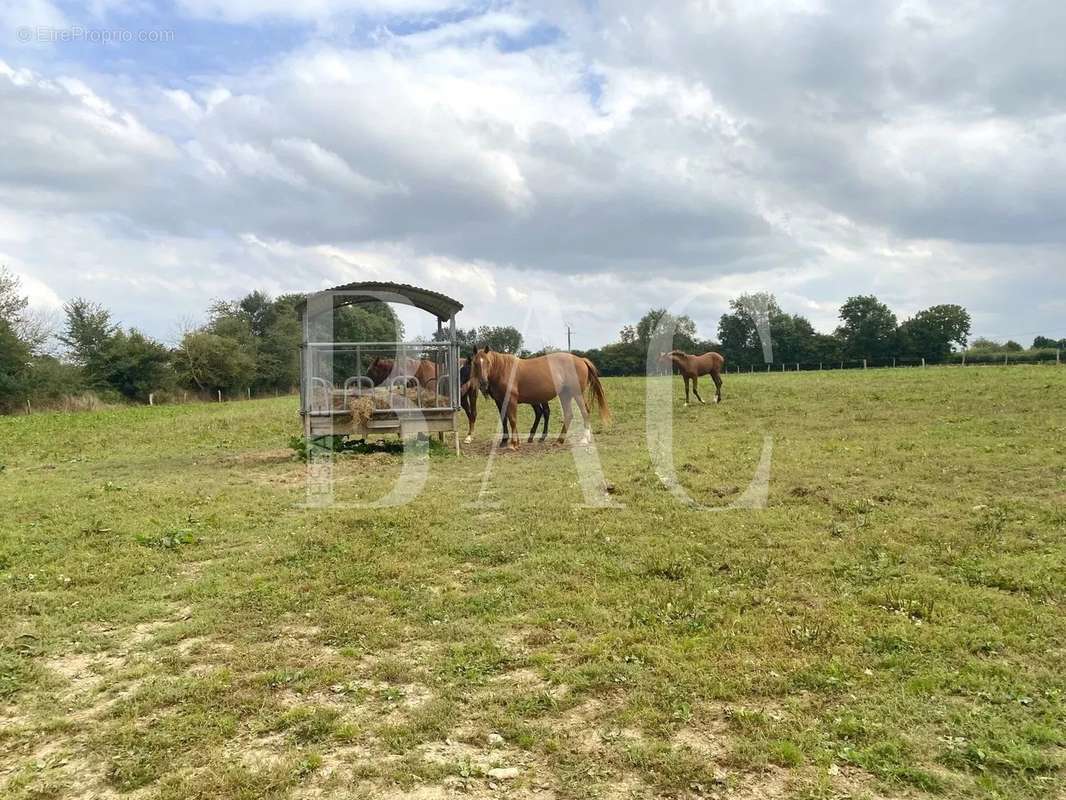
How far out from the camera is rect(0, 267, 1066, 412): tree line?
32.6 meters

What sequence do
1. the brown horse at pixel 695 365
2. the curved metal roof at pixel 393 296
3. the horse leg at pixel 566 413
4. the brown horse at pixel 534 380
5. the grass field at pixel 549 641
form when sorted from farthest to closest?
the brown horse at pixel 695 365 → the horse leg at pixel 566 413 → the brown horse at pixel 534 380 → the curved metal roof at pixel 393 296 → the grass field at pixel 549 641

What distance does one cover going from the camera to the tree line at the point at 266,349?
32.6 m

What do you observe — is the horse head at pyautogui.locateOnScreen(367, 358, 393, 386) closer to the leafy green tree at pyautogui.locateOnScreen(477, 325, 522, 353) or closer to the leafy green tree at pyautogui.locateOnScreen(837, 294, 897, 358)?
the leafy green tree at pyautogui.locateOnScreen(477, 325, 522, 353)

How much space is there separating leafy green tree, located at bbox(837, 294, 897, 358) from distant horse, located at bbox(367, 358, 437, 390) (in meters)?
40.6

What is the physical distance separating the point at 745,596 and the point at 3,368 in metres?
36.5

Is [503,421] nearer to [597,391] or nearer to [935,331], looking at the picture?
[597,391]

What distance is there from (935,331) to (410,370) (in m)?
49.4

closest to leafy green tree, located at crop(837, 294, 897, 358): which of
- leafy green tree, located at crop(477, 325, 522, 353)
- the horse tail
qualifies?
leafy green tree, located at crop(477, 325, 522, 353)

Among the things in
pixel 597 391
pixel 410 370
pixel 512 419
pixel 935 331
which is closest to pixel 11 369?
pixel 410 370

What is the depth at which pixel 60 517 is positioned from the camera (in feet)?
25.1

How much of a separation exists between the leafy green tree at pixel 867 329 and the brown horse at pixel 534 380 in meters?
39.7

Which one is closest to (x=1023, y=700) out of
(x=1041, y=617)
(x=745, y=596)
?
(x=1041, y=617)

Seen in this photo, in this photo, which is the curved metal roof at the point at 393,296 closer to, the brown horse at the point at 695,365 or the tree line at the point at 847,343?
the brown horse at the point at 695,365

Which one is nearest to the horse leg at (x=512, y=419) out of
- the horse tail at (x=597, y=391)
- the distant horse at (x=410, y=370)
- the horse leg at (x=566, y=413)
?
the horse leg at (x=566, y=413)
